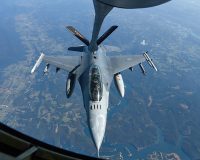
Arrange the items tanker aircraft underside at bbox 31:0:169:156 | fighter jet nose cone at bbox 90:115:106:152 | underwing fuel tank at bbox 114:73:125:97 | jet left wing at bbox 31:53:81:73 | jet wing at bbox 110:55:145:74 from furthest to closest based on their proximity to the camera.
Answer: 1. jet wing at bbox 110:55:145:74
2. jet left wing at bbox 31:53:81:73
3. underwing fuel tank at bbox 114:73:125:97
4. tanker aircraft underside at bbox 31:0:169:156
5. fighter jet nose cone at bbox 90:115:106:152

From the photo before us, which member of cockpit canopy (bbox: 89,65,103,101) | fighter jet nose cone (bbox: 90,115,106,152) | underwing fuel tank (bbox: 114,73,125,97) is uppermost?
cockpit canopy (bbox: 89,65,103,101)

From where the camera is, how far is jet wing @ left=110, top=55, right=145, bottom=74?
3117 centimetres

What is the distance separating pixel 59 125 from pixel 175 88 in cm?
5863

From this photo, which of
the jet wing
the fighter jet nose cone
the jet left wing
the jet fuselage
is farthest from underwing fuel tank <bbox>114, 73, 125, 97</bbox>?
the fighter jet nose cone

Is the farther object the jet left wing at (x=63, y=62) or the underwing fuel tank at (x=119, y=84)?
the jet left wing at (x=63, y=62)

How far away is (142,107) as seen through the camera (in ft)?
405

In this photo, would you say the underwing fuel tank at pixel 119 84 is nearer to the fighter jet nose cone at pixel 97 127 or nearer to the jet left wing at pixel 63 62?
the jet left wing at pixel 63 62

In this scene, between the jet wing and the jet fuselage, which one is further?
the jet wing

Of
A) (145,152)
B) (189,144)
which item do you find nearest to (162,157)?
(145,152)

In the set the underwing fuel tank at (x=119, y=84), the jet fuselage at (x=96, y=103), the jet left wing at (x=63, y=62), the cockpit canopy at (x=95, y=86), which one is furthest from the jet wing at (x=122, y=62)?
the cockpit canopy at (x=95, y=86)

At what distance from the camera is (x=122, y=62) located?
3297 centimetres

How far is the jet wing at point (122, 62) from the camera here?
31.2 metres

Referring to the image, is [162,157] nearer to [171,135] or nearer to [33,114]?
[171,135]

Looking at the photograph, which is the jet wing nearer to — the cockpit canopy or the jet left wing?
the jet left wing
